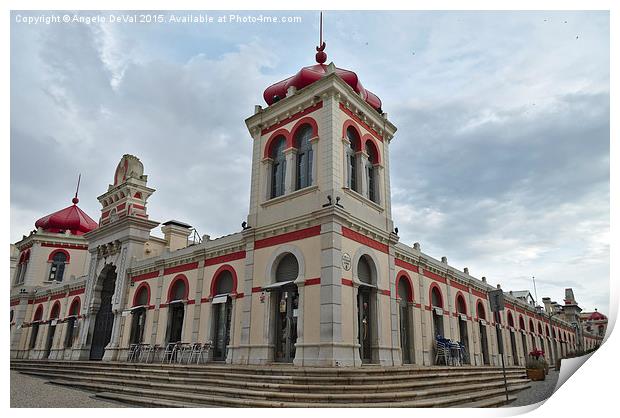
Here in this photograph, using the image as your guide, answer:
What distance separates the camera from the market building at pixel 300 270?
1323 centimetres

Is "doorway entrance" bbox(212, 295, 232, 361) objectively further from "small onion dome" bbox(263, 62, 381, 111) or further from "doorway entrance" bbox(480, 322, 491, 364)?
"doorway entrance" bbox(480, 322, 491, 364)

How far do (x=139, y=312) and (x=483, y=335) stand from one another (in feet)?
62.2

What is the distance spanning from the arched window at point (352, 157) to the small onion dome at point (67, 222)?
26920mm

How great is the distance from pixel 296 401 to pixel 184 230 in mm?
20870

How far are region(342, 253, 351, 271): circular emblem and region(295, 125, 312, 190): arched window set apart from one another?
2.97 m

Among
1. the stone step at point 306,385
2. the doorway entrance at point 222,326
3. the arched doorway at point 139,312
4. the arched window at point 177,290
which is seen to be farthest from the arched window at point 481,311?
the arched doorway at point 139,312

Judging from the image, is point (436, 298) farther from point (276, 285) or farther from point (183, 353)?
point (183, 353)

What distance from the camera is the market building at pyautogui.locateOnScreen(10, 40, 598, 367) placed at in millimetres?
13234

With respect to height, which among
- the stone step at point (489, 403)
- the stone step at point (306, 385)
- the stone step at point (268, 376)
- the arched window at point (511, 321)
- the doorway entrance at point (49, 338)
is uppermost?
the arched window at point (511, 321)

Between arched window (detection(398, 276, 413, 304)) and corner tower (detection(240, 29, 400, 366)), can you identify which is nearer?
corner tower (detection(240, 29, 400, 366))

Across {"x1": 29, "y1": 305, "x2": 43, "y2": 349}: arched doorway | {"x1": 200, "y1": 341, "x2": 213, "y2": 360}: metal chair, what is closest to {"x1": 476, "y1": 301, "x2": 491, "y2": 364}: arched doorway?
{"x1": 200, "y1": 341, "x2": 213, "y2": 360}: metal chair

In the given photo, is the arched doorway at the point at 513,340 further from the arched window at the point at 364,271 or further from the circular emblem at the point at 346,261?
the circular emblem at the point at 346,261

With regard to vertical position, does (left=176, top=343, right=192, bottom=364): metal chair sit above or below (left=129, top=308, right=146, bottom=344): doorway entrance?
below
